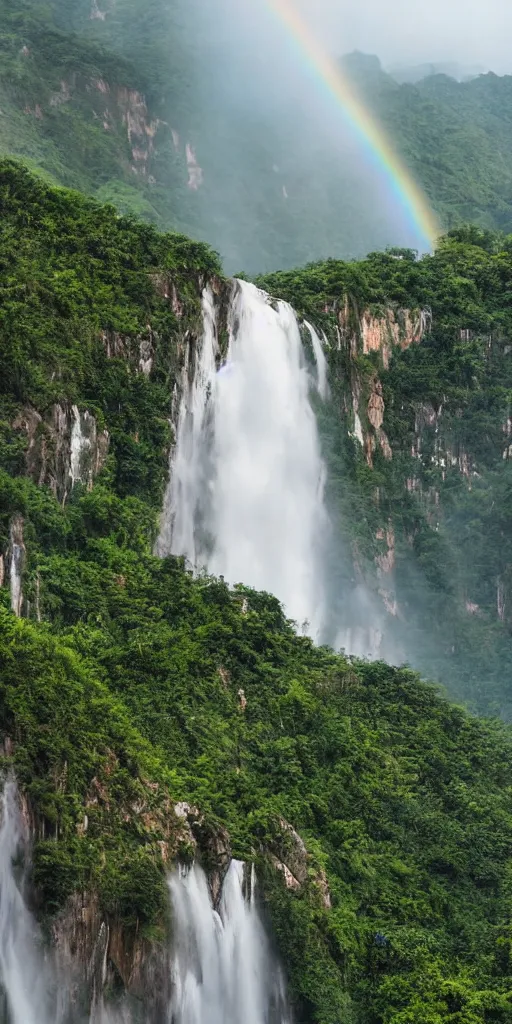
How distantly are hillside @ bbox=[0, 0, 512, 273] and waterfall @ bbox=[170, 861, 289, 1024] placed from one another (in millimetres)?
47612

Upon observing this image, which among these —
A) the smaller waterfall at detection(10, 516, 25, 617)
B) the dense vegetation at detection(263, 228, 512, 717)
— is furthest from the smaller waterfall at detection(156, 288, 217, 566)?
the smaller waterfall at detection(10, 516, 25, 617)

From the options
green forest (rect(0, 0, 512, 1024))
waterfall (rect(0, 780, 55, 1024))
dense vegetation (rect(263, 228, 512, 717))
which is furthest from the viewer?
dense vegetation (rect(263, 228, 512, 717))

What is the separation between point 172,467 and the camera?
37156mm

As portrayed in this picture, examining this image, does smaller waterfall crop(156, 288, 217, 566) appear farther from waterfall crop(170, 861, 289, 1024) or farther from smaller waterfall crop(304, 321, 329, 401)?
waterfall crop(170, 861, 289, 1024)

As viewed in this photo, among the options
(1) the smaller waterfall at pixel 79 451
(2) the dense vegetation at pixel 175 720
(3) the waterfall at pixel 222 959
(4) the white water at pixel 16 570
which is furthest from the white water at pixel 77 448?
(3) the waterfall at pixel 222 959

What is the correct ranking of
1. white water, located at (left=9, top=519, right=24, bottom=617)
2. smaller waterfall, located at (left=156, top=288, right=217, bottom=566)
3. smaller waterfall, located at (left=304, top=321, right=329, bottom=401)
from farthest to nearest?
1. smaller waterfall, located at (left=304, top=321, right=329, bottom=401)
2. smaller waterfall, located at (left=156, top=288, right=217, bottom=566)
3. white water, located at (left=9, top=519, right=24, bottom=617)

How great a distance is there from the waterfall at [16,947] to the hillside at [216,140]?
5041 centimetres

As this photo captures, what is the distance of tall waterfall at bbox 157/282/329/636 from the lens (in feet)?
125

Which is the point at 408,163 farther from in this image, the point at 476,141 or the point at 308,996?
the point at 308,996

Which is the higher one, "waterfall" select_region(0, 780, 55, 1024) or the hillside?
the hillside

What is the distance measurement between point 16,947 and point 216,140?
71.7m

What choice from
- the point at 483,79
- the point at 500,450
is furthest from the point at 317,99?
the point at 500,450

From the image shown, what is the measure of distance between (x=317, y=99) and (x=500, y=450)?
174 feet

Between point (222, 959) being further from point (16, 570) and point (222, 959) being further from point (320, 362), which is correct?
point (320, 362)
